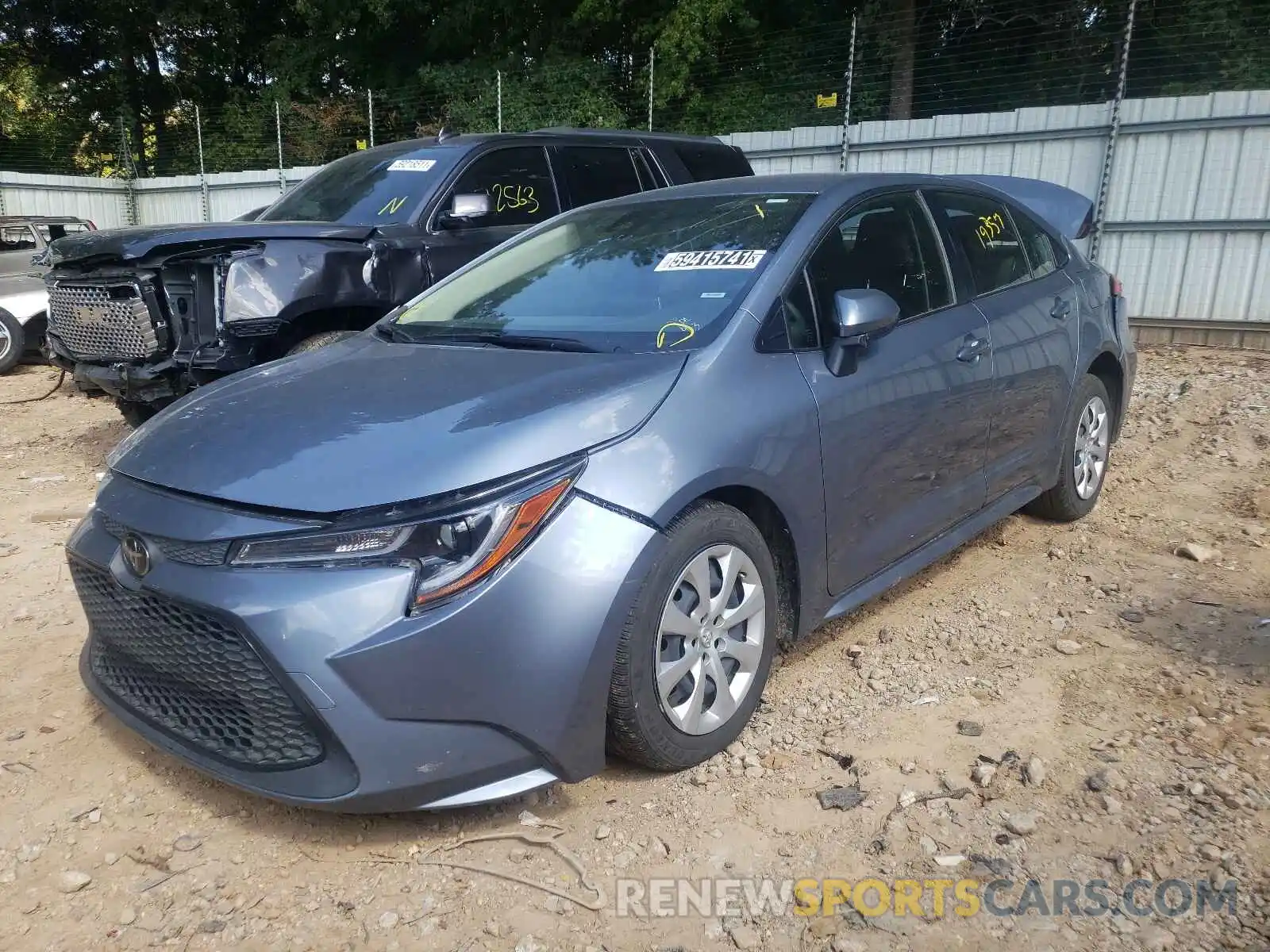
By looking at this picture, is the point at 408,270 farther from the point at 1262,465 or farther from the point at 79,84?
the point at 79,84

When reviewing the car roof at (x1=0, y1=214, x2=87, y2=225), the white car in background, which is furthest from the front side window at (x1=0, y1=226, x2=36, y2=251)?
the white car in background

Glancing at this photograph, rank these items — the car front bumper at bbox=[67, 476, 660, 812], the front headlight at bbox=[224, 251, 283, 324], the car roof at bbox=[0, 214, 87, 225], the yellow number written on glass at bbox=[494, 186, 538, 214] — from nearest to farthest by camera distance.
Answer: the car front bumper at bbox=[67, 476, 660, 812]
the front headlight at bbox=[224, 251, 283, 324]
the yellow number written on glass at bbox=[494, 186, 538, 214]
the car roof at bbox=[0, 214, 87, 225]

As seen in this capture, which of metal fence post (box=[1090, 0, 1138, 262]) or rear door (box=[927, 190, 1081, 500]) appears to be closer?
rear door (box=[927, 190, 1081, 500])

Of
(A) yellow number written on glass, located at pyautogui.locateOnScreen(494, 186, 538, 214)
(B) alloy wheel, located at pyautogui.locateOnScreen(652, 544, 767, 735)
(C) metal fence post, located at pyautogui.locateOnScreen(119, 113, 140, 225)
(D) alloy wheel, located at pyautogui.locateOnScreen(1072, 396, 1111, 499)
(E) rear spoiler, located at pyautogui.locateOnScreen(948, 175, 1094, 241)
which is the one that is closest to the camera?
(B) alloy wheel, located at pyautogui.locateOnScreen(652, 544, 767, 735)

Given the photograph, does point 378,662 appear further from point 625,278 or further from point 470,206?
point 470,206

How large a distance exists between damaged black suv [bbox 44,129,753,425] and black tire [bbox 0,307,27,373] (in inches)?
176

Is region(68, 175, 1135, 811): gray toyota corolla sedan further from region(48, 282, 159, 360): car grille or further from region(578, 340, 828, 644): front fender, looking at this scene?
region(48, 282, 159, 360): car grille

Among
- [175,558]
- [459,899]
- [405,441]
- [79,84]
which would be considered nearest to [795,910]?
[459,899]

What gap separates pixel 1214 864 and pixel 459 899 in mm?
1778

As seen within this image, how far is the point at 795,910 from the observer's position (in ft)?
7.54

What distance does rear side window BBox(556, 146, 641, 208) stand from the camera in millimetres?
6551

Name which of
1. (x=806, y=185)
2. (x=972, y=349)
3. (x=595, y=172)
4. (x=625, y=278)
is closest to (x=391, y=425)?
(x=625, y=278)

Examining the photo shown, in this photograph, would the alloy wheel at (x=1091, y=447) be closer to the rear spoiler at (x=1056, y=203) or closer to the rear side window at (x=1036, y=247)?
the rear side window at (x=1036, y=247)

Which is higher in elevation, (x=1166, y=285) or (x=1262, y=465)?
(x=1166, y=285)
